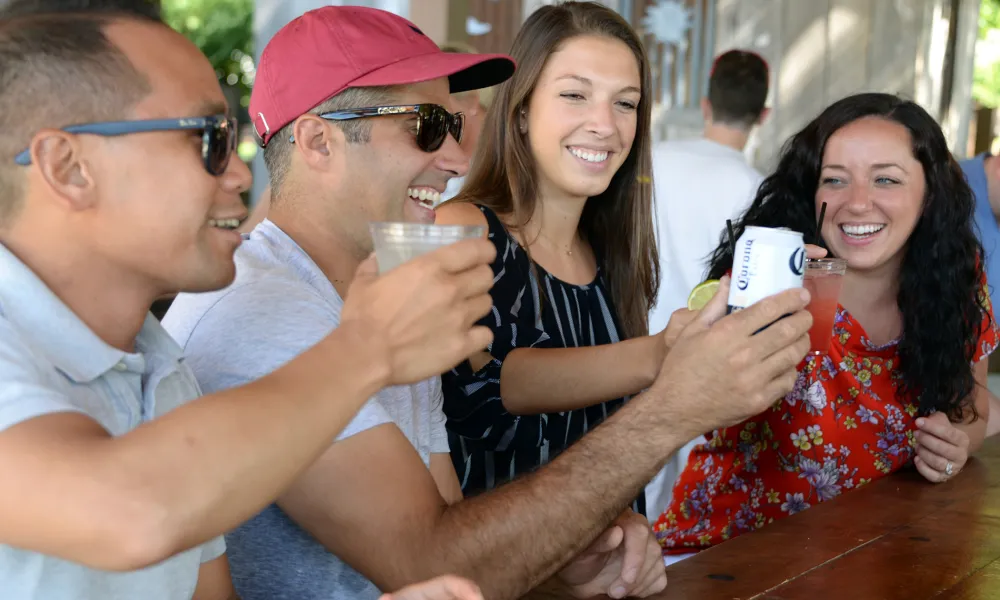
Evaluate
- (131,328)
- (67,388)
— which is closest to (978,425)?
(131,328)

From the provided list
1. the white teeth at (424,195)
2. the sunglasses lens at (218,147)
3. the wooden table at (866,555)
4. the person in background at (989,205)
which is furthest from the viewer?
the person in background at (989,205)

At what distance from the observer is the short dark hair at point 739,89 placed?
4.62 metres

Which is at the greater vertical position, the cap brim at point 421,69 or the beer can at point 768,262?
the cap brim at point 421,69

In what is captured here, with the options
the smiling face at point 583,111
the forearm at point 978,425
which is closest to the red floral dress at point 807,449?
the forearm at point 978,425

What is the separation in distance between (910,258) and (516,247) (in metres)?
1.20

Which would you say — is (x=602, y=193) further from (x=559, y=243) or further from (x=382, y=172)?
(x=382, y=172)

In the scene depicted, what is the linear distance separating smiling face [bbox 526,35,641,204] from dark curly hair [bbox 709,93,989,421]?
509 mm

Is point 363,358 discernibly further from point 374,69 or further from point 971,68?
point 971,68

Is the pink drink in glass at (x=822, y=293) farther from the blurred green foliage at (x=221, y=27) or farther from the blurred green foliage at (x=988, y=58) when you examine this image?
the blurred green foliage at (x=221, y=27)

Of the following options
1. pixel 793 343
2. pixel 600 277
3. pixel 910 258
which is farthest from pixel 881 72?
pixel 793 343

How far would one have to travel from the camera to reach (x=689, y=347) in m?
1.73

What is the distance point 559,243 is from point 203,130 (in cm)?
136

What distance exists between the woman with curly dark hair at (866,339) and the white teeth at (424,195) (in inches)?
40.5

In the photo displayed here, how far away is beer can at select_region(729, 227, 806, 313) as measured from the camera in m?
1.69
